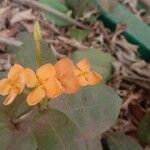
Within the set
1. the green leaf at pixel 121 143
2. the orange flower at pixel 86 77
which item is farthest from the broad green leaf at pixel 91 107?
the green leaf at pixel 121 143

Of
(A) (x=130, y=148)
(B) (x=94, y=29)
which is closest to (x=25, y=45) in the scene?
(A) (x=130, y=148)

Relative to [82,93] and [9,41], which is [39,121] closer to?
[82,93]

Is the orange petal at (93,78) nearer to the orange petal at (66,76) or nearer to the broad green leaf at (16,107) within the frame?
the orange petal at (66,76)

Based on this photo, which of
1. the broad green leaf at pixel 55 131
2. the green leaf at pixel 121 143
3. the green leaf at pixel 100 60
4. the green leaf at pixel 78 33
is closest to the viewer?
the broad green leaf at pixel 55 131

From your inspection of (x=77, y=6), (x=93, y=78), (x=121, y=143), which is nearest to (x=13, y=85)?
(x=93, y=78)

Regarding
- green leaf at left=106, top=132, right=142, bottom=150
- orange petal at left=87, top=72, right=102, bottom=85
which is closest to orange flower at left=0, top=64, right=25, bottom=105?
orange petal at left=87, top=72, right=102, bottom=85

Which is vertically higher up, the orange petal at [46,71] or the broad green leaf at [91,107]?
the orange petal at [46,71]

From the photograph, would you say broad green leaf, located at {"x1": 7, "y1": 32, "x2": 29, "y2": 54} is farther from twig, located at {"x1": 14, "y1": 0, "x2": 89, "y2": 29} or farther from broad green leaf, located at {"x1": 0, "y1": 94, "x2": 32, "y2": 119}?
broad green leaf, located at {"x1": 0, "y1": 94, "x2": 32, "y2": 119}

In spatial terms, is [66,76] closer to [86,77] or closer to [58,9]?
[86,77]
